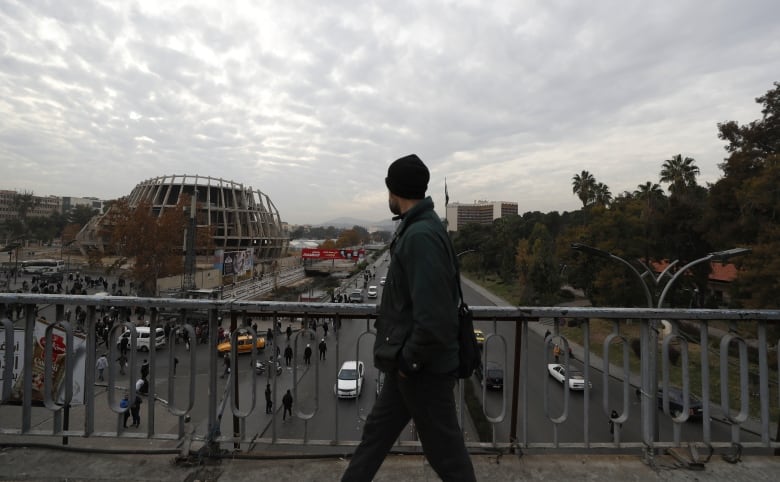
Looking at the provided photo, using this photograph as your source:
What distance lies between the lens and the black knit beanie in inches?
86.1

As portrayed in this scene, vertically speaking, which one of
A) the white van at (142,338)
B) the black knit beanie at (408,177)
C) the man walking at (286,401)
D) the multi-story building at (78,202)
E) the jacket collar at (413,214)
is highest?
the multi-story building at (78,202)

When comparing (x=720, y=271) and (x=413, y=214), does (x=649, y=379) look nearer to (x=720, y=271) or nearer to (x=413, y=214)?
(x=413, y=214)

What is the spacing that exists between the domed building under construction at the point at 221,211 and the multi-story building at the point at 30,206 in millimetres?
39016

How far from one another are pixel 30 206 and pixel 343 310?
4870 inches

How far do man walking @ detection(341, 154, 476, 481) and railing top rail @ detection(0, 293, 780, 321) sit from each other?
835mm

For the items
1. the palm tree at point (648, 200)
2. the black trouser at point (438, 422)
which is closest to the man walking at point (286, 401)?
the black trouser at point (438, 422)

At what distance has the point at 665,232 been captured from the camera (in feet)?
99.0

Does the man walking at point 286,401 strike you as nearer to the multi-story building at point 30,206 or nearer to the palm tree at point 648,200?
the palm tree at point 648,200

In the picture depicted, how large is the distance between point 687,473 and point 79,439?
179 inches

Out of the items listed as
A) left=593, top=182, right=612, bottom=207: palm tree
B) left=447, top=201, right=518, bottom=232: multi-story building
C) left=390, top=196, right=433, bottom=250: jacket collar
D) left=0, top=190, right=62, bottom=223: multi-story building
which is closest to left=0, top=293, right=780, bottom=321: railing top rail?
left=390, top=196, right=433, bottom=250: jacket collar

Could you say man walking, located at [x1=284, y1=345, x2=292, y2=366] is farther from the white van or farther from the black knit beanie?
the black knit beanie

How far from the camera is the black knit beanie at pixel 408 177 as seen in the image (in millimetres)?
2188

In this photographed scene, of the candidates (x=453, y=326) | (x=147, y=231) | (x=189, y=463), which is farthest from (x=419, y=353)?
(x=147, y=231)

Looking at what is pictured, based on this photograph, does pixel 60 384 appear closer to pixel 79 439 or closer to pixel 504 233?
pixel 79 439
